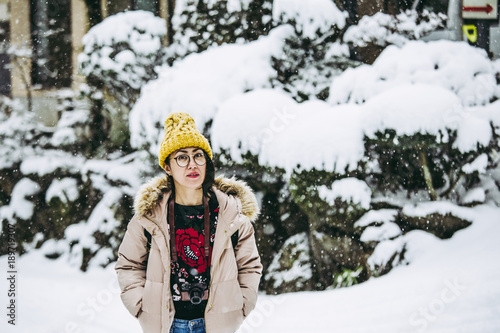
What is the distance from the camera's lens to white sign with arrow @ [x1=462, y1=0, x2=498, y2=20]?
4844 millimetres

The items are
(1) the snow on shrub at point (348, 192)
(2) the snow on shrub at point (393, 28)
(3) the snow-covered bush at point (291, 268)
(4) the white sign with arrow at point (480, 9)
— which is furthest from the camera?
(4) the white sign with arrow at point (480, 9)

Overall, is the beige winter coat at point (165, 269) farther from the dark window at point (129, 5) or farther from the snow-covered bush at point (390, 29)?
the dark window at point (129, 5)

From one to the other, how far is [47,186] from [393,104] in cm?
482

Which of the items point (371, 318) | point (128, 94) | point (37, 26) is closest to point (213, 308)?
point (371, 318)

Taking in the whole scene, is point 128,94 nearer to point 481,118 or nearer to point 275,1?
point 275,1

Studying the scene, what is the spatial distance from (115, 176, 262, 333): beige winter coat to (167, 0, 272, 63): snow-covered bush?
12.1 feet

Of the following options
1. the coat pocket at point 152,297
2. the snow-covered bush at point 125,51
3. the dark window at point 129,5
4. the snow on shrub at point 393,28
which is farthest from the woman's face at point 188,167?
the dark window at point 129,5

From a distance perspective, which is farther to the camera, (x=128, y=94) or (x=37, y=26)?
(x=37, y=26)

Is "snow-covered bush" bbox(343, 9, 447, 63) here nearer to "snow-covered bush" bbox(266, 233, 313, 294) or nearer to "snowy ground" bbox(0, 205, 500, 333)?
"snowy ground" bbox(0, 205, 500, 333)

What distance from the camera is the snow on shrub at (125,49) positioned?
4852mm

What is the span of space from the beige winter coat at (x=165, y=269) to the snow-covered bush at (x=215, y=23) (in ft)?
12.1

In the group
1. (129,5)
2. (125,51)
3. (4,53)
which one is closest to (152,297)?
(125,51)

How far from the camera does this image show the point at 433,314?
118 inches

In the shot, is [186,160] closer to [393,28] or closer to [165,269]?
[165,269]
